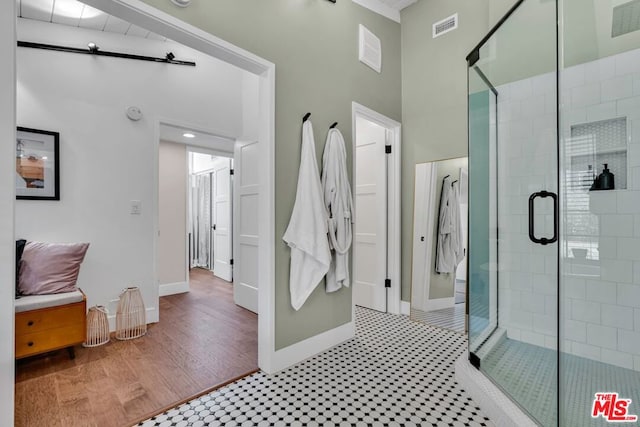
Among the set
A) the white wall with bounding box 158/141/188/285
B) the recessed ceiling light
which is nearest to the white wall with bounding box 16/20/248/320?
the white wall with bounding box 158/141/188/285

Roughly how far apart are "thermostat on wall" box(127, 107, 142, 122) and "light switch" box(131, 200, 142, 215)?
2.60 ft

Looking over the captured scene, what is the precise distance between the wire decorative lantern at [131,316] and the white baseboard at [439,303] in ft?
8.83

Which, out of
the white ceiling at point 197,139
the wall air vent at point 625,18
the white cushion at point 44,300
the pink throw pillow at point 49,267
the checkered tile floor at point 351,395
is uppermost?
the wall air vent at point 625,18

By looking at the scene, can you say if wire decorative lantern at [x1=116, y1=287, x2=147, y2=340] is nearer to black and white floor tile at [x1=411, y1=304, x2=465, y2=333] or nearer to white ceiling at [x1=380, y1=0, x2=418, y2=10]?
black and white floor tile at [x1=411, y1=304, x2=465, y2=333]

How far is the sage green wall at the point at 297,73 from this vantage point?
1868mm

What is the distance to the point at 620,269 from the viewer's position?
1890 millimetres

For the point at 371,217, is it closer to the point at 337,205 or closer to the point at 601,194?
the point at 337,205

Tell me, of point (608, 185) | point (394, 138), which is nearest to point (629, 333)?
point (608, 185)

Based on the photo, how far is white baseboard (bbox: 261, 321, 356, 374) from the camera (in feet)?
6.70

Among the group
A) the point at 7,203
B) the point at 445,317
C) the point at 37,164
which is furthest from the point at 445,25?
the point at 37,164

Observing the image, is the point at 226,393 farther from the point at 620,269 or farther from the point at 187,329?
the point at 620,269

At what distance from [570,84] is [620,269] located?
1.28 meters
